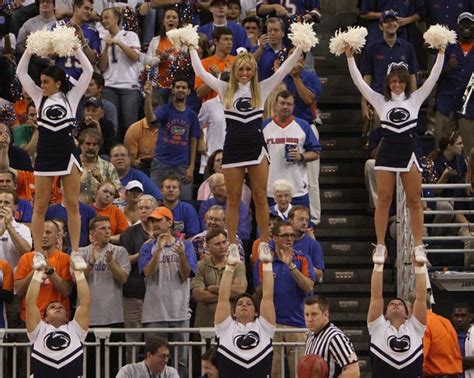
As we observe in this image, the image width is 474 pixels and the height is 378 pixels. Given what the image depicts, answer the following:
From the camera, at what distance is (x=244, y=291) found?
18188mm

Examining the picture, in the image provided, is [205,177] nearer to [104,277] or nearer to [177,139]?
[177,139]

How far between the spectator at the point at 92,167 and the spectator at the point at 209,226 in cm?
118

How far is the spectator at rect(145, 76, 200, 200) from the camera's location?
20344 millimetres

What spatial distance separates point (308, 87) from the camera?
826 inches

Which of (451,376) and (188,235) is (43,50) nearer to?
(188,235)

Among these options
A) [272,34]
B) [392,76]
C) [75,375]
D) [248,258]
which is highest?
[272,34]

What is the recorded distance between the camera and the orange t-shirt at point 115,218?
1905cm

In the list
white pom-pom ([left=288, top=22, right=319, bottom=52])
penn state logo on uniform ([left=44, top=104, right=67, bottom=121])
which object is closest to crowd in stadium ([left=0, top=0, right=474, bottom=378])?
penn state logo on uniform ([left=44, top=104, right=67, bottom=121])

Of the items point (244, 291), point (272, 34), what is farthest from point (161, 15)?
point (244, 291)

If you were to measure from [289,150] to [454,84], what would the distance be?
127 inches

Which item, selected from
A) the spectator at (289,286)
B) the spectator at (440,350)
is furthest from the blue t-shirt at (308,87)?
the spectator at (440,350)

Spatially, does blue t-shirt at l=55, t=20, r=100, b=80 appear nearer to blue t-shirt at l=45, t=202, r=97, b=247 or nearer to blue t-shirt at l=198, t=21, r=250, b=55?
blue t-shirt at l=198, t=21, r=250, b=55

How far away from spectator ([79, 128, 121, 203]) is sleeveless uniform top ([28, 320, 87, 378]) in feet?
9.06

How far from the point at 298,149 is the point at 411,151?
3.06 meters
